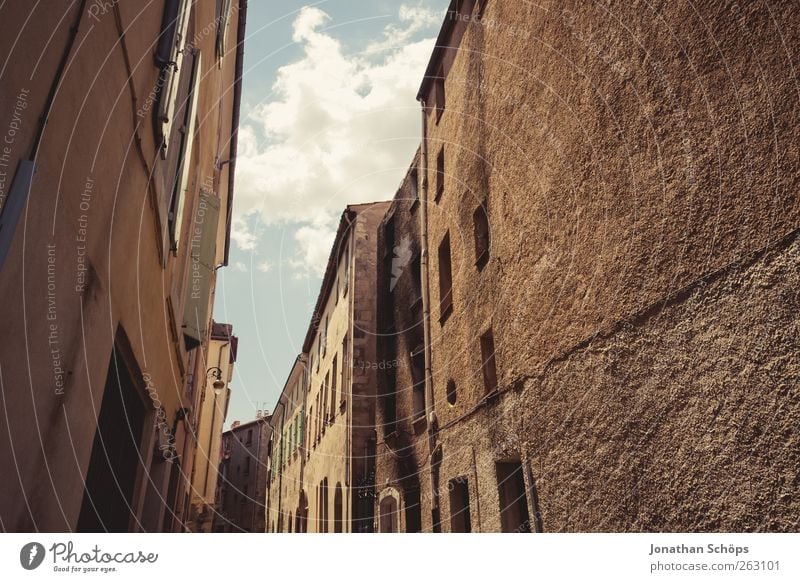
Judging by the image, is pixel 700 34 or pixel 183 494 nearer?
pixel 700 34

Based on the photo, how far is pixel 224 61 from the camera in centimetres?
1189

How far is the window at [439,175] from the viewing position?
Result: 37.7ft

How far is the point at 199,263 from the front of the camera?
9.71m

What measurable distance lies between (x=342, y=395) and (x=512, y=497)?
9.20 m

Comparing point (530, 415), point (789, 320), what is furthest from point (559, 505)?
point (789, 320)

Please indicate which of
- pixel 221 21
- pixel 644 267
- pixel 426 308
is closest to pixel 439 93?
pixel 426 308

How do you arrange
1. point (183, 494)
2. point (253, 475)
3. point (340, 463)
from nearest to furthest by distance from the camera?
point (183, 494)
point (340, 463)
point (253, 475)

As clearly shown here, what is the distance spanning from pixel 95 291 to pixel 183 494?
1125 centimetres

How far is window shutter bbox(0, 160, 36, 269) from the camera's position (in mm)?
2025

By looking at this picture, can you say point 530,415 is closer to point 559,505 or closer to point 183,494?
point 559,505

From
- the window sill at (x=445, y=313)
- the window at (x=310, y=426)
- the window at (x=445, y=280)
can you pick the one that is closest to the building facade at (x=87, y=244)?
the window sill at (x=445, y=313)
